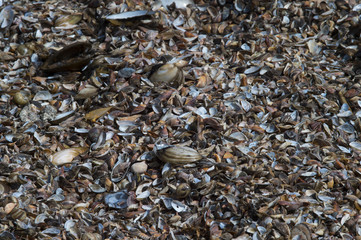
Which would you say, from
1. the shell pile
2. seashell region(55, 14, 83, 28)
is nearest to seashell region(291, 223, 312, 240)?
the shell pile

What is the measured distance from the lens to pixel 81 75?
106 inches

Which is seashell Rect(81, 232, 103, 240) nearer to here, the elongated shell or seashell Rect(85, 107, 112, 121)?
the elongated shell

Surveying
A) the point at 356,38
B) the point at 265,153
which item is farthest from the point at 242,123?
the point at 356,38

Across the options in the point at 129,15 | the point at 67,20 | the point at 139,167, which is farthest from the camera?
the point at 67,20

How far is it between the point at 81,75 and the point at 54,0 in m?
0.71

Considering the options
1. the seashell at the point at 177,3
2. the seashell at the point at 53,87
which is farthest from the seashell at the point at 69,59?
the seashell at the point at 177,3

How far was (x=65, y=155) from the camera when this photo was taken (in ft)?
7.45

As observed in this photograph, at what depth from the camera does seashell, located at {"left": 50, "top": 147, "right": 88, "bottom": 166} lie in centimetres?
225

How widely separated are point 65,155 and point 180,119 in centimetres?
57

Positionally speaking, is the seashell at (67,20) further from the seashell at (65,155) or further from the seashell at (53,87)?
the seashell at (65,155)

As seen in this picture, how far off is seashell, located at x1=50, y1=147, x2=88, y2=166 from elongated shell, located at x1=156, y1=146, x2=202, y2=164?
41cm

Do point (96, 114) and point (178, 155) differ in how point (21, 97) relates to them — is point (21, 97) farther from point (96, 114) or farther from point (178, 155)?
point (178, 155)

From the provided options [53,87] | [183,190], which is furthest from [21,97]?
[183,190]

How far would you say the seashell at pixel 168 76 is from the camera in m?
2.50
